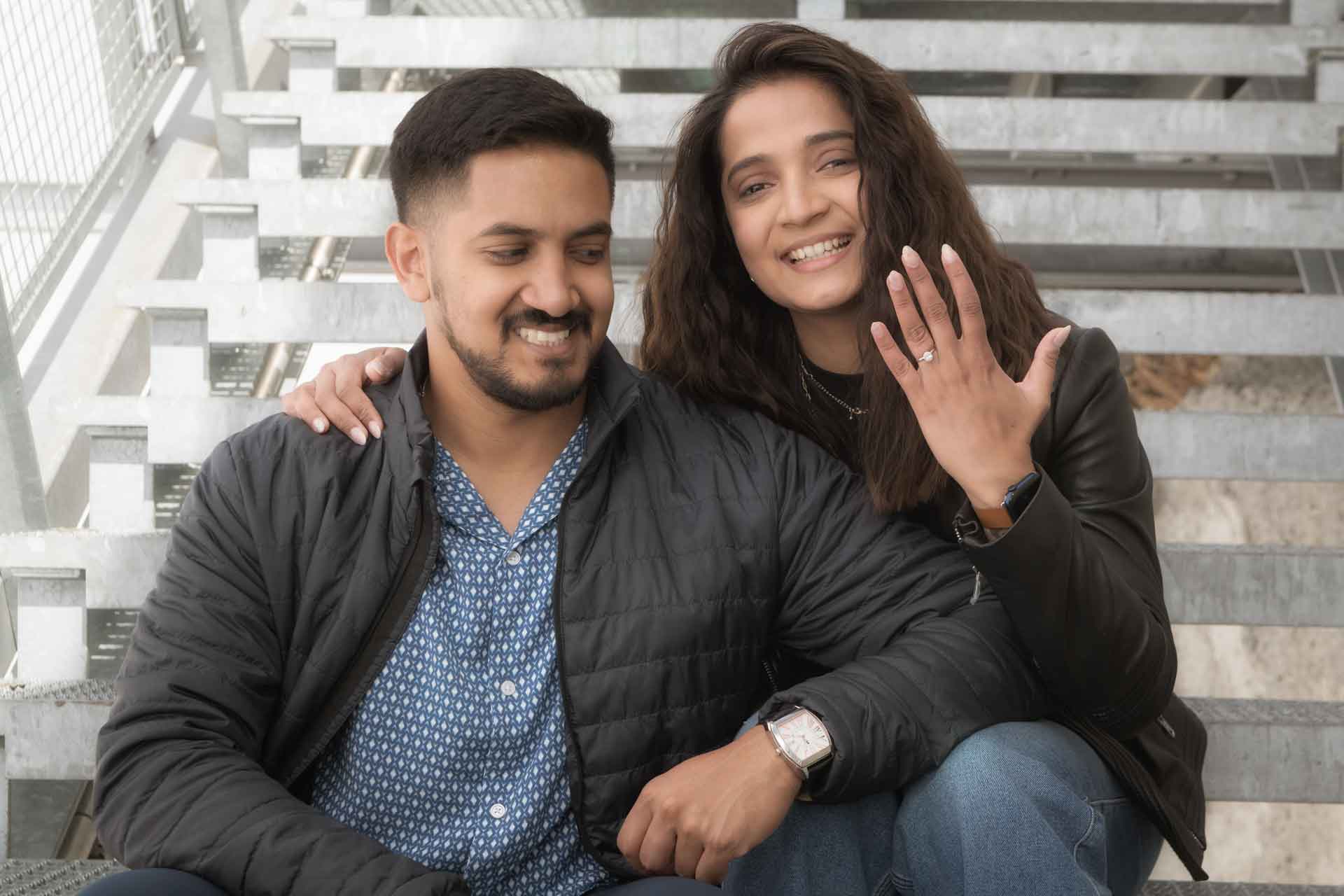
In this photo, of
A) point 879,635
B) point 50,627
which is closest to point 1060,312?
point 879,635

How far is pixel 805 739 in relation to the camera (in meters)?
1.33

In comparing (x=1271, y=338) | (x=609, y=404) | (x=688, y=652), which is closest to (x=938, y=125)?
(x=1271, y=338)

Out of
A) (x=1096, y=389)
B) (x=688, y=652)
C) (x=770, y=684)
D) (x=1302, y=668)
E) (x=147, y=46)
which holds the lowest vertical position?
(x=1302, y=668)

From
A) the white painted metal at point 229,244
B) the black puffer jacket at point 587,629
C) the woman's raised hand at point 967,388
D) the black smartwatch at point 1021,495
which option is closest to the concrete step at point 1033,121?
the white painted metal at point 229,244

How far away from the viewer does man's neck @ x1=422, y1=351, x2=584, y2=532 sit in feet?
5.06

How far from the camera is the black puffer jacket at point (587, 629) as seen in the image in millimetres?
1291

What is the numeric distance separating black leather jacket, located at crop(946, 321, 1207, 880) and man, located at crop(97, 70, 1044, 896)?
7 cm

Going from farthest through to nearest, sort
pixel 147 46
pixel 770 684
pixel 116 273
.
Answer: pixel 147 46, pixel 116 273, pixel 770 684

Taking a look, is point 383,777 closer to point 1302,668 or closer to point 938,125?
point 938,125

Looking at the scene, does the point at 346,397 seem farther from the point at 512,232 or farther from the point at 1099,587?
the point at 1099,587

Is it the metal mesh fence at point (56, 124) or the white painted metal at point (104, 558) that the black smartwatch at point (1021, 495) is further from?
the metal mesh fence at point (56, 124)

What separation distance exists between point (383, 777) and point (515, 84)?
75 centimetres

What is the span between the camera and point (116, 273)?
252 centimetres

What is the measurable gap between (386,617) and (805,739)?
448 millimetres
